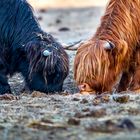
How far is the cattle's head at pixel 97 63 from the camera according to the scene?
9.26m

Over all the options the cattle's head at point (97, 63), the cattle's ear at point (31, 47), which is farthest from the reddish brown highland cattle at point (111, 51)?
the cattle's ear at point (31, 47)

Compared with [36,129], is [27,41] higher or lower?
higher

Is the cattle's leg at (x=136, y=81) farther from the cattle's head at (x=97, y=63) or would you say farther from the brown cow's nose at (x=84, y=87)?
the brown cow's nose at (x=84, y=87)

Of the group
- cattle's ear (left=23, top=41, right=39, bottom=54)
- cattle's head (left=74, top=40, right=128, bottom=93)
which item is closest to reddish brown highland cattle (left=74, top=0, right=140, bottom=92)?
cattle's head (left=74, top=40, right=128, bottom=93)

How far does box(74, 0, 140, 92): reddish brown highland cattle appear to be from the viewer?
9281 mm

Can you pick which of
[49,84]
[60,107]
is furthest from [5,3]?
[60,107]

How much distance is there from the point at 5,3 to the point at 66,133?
4469 mm

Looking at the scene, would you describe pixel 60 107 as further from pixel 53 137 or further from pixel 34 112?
pixel 53 137

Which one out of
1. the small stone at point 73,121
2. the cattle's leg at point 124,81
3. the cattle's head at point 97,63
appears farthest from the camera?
the cattle's leg at point 124,81

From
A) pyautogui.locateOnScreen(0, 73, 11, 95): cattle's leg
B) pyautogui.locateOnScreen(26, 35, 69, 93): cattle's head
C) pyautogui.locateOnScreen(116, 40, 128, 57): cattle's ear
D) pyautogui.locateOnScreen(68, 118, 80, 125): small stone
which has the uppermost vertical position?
pyautogui.locateOnScreen(116, 40, 128, 57): cattle's ear

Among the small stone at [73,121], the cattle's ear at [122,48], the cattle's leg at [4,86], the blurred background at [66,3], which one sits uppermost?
the blurred background at [66,3]

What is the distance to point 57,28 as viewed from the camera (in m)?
21.5

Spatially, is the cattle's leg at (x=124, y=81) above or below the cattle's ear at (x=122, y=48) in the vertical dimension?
below

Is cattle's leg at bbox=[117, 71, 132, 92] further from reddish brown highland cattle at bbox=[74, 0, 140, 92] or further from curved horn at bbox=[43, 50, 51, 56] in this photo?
curved horn at bbox=[43, 50, 51, 56]
